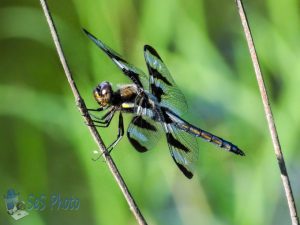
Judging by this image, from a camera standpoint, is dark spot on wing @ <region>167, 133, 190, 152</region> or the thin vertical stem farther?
dark spot on wing @ <region>167, 133, 190, 152</region>

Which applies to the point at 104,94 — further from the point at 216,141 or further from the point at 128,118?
the point at 216,141

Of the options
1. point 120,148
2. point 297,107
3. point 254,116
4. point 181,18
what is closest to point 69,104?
point 120,148

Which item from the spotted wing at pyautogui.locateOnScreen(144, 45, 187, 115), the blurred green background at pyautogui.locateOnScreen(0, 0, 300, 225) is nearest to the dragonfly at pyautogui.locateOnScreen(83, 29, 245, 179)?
the spotted wing at pyautogui.locateOnScreen(144, 45, 187, 115)

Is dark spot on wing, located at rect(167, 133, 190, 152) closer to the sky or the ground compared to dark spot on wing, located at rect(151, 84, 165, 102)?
closer to the ground

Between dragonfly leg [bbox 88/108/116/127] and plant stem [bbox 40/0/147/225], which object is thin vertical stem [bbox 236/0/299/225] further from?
dragonfly leg [bbox 88/108/116/127]

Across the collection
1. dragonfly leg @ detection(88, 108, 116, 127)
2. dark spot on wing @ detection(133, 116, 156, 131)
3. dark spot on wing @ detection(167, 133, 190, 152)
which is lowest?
dragonfly leg @ detection(88, 108, 116, 127)

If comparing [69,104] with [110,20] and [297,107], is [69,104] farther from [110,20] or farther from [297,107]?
[297,107]

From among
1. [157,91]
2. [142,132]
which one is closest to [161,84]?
[157,91]
